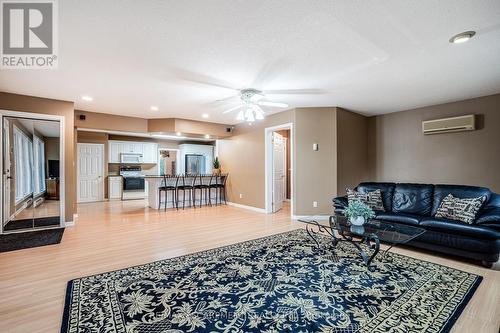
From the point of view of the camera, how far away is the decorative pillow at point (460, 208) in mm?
3209

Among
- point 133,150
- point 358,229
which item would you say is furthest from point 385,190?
point 133,150

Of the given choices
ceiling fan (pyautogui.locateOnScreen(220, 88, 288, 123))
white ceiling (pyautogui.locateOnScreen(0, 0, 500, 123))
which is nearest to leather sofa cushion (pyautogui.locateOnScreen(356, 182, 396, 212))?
white ceiling (pyautogui.locateOnScreen(0, 0, 500, 123))

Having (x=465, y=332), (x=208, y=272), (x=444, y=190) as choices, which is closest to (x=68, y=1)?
(x=208, y=272)

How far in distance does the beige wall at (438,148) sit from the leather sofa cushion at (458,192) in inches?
46.1

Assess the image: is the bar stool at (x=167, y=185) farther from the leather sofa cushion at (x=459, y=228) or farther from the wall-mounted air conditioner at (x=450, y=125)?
the wall-mounted air conditioner at (x=450, y=125)

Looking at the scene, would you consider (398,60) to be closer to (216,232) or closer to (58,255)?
(216,232)

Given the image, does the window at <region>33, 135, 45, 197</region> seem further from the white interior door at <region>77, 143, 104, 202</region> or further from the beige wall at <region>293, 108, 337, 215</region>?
the beige wall at <region>293, 108, 337, 215</region>

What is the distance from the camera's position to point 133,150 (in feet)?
29.5

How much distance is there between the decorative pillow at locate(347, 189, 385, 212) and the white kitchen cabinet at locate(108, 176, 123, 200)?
7.99 metres

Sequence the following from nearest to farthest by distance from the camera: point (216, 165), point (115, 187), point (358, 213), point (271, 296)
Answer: point (271, 296)
point (358, 213)
point (216, 165)
point (115, 187)

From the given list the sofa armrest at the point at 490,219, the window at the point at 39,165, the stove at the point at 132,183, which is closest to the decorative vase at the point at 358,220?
the sofa armrest at the point at 490,219

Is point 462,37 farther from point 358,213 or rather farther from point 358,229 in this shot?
point 358,229

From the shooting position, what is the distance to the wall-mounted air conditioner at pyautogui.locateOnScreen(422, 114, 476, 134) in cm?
446

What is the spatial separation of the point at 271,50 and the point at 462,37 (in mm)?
1954
